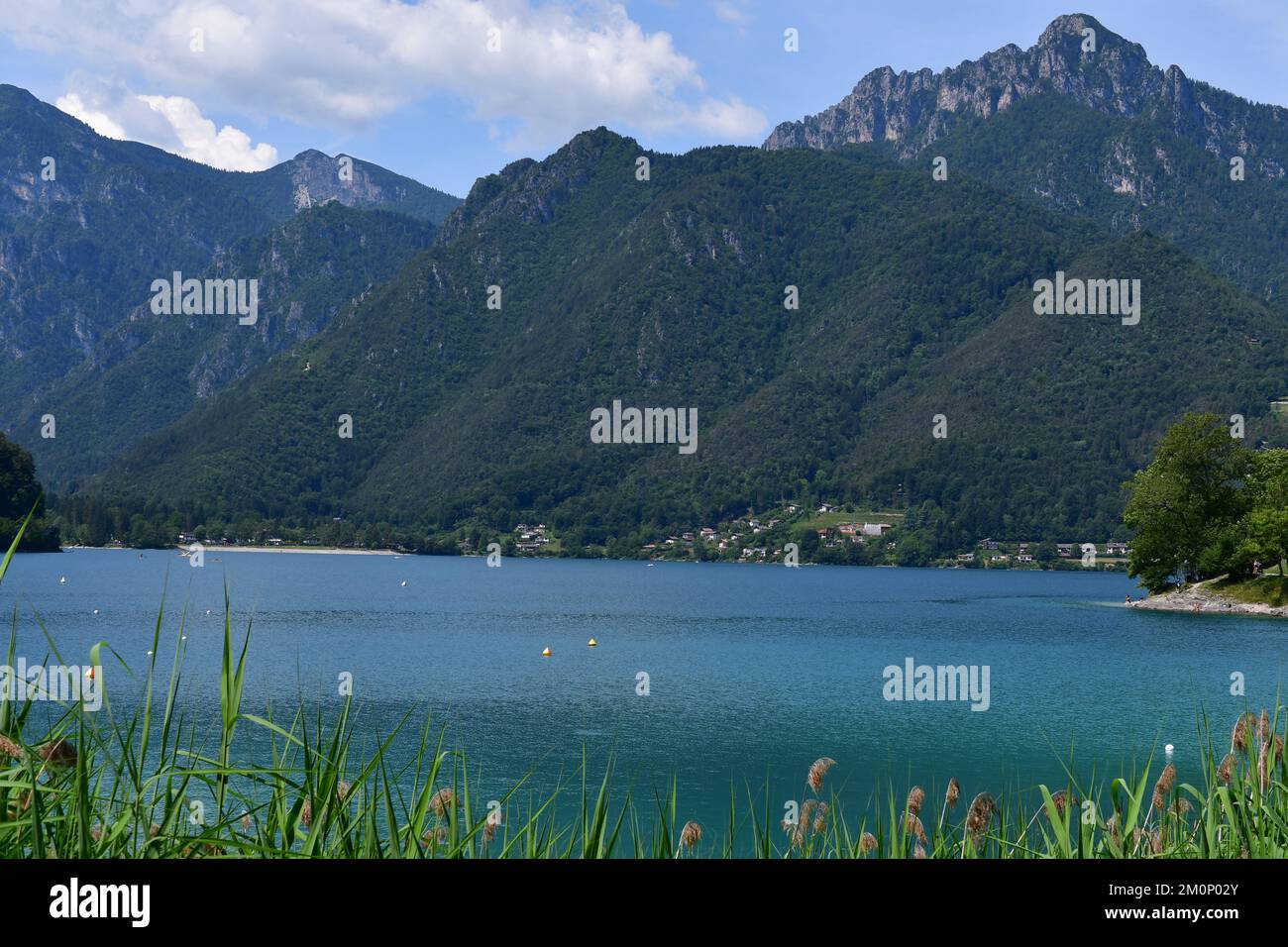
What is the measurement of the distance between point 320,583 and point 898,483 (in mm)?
94426

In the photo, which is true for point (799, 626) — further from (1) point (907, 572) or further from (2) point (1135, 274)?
(2) point (1135, 274)

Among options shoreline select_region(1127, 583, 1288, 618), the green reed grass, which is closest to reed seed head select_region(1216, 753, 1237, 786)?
the green reed grass

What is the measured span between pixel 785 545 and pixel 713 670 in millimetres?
125354

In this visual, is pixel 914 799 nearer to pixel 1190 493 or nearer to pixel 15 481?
pixel 1190 493

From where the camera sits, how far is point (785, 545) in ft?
573

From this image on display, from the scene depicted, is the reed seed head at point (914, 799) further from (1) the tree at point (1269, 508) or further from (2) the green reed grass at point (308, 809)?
(1) the tree at point (1269, 508)

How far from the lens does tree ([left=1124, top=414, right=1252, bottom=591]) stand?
236 feet

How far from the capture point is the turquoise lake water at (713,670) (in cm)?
2908

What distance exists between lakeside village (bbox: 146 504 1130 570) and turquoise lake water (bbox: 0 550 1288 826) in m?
50.5

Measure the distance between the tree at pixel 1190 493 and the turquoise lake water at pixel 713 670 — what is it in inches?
182

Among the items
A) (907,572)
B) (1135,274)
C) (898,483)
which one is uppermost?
(1135,274)

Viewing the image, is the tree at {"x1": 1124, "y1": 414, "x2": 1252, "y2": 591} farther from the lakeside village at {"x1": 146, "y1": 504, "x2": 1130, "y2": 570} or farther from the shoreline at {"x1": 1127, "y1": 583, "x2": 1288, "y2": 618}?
the lakeside village at {"x1": 146, "y1": 504, "x2": 1130, "y2": 570}
